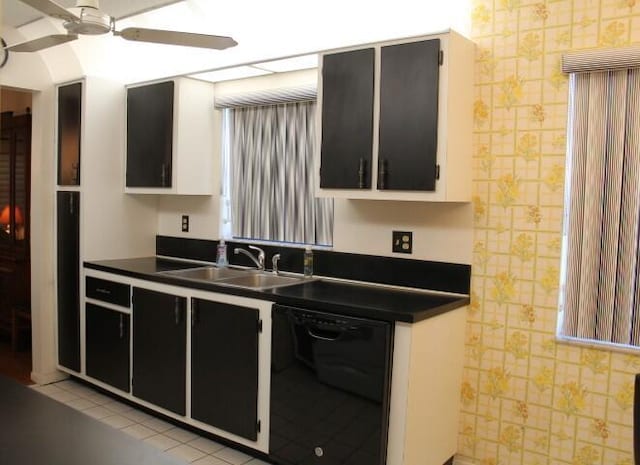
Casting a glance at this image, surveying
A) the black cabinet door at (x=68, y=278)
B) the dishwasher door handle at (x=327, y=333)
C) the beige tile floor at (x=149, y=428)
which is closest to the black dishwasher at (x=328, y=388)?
the dishwasher door handle at (x=327, y=333)

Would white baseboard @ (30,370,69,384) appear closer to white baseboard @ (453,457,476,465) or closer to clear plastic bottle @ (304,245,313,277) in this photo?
clear plastic bottle @ (304,245,313,277)

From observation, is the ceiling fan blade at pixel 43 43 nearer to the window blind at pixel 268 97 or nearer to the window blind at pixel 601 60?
the window blind at pixel 268 97

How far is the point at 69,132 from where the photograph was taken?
12.9 feet

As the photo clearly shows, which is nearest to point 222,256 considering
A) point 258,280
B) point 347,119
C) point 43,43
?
point 258,280

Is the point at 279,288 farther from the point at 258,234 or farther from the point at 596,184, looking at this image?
the point at 596,184

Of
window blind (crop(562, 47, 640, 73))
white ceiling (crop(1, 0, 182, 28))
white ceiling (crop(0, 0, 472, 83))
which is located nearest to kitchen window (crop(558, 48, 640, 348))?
window blind (crop(562, 47, 640, 73))

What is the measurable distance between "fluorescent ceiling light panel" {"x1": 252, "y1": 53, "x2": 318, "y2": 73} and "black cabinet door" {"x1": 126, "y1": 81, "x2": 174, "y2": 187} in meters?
0.71

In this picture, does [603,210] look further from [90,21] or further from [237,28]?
[237,28]

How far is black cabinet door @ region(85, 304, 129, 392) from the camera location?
11.8 feet

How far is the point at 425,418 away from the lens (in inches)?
100

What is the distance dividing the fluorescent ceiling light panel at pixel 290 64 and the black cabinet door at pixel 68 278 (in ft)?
5.25

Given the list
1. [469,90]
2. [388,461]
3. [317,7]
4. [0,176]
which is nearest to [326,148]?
[469,90]

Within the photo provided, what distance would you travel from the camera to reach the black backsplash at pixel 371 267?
288 cm

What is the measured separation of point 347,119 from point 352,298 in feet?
2.94
